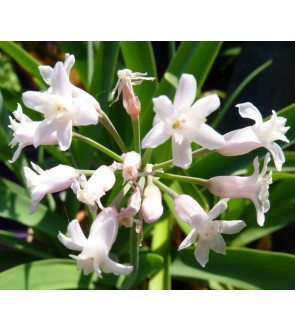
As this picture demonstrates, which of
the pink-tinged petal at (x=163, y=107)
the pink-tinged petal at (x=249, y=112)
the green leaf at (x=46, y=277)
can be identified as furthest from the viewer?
the green leaf at (x=46, y=277)

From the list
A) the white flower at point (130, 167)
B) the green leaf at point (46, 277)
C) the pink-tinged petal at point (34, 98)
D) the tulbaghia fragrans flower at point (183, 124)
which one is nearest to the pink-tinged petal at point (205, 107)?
the tulbaghia fragrans flower at point (183, 124)

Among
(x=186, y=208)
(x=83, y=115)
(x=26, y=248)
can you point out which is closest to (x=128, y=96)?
(x=83, y=115)

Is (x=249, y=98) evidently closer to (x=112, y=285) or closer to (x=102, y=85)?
(x=102, y=85)

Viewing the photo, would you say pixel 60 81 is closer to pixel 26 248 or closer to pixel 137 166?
pixel 137 166

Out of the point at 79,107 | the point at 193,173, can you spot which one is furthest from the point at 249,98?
the point at 79,107

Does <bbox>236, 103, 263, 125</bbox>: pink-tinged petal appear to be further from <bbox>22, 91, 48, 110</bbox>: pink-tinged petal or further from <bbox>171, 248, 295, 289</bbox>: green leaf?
<bbox>171, 248, 295, 289</bbox>: green leaf

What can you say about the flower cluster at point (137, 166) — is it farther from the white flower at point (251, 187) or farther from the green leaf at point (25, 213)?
the green leaf at point (25, 213)
